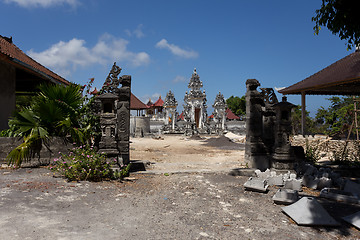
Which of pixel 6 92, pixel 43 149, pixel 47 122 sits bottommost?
pixel 43 149

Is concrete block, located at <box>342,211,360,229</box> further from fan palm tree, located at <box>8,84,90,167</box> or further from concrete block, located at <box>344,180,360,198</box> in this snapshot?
fan palm tree, located at <box>8,84,90,167</box>

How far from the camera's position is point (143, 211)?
13.4 ft

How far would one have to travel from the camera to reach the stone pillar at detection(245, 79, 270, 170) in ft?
25.4

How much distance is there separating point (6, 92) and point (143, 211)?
9103mm

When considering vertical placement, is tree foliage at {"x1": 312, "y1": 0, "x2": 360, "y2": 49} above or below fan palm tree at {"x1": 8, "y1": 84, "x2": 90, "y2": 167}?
above

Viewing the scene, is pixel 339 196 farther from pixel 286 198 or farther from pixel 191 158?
pixel 191 158

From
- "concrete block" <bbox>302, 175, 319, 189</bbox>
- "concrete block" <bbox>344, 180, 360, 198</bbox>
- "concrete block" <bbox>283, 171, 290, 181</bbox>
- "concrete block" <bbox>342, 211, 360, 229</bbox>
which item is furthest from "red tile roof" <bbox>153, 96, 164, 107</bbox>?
"concrete block" <bbox>342, 211, 360, 229</bbox>

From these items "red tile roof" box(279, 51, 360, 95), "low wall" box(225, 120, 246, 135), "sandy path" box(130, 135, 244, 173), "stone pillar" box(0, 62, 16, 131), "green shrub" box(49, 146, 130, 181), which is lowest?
"sandy path" box(130, 135, 244, 173)

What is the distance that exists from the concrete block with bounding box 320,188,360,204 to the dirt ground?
0.22 m

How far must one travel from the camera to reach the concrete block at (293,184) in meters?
5.65

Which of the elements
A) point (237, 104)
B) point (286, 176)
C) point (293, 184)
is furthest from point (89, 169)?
point (237, 104)

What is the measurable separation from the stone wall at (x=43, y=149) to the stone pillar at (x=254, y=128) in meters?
5.72

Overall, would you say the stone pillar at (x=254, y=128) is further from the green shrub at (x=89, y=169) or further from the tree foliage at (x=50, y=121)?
the tree foliage at (x=50, y=121)

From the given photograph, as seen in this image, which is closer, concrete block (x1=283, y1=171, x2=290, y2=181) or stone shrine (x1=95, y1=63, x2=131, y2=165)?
concrete block (x1=283, y1=171, x2=290, y2=181)
